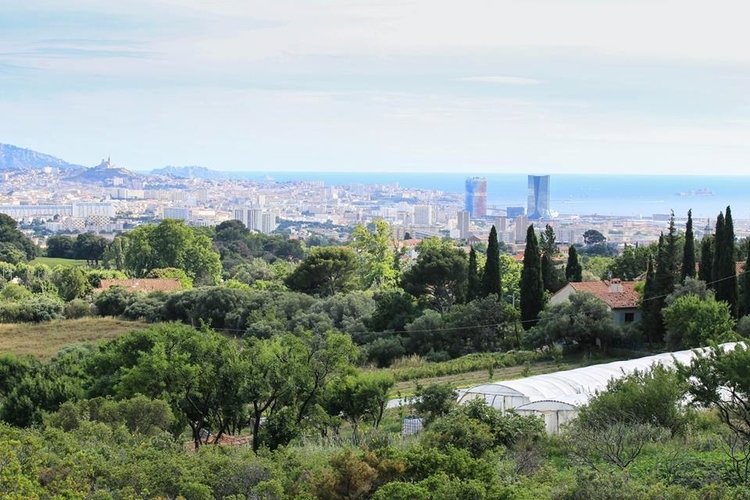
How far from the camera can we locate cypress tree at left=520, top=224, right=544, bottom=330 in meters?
30.0

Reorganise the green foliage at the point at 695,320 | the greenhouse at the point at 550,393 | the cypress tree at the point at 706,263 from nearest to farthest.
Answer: the greenhouse at the point at 550,393, the green foliage at the point at 695,320, the cypress tree at the point at 706,263

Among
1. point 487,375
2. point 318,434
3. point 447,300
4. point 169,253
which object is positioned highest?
point 318,434

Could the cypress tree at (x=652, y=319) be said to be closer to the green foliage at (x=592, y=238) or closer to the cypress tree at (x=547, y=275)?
the cypress tree at (x=547, y=275)

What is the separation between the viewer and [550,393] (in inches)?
729

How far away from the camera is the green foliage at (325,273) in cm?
4044

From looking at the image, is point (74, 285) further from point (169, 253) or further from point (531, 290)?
point (531, 290)

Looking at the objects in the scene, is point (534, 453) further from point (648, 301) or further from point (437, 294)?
point (437, 294)

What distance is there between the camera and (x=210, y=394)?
16.8 metres

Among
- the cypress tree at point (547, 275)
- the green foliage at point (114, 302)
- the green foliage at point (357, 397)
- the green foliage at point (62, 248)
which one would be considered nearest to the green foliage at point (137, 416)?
the green foliage at point (357, 397)

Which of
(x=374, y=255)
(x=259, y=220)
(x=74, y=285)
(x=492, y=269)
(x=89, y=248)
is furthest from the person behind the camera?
(x=259, y=220)

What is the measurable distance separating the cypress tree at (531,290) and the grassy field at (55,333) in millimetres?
13445

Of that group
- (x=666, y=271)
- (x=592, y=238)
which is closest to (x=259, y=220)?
(x=592, y=238)

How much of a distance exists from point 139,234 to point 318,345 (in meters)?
43.6

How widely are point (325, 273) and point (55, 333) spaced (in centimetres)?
1114
